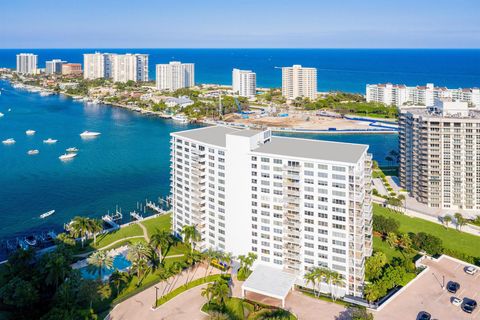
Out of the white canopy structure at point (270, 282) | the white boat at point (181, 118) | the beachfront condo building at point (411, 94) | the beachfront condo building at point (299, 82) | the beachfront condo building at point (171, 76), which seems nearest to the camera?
the white canopy structure at point (270, 282)

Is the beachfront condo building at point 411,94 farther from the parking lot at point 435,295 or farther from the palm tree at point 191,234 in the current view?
the palm tree at point 191,234

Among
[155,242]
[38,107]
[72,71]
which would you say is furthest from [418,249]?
[72,71]

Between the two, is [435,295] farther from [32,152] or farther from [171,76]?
[171,76]

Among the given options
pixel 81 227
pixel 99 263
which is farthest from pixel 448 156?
pixel 81 227

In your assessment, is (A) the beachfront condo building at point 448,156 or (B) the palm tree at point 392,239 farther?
(A) the beachfront condo building at point 448,156

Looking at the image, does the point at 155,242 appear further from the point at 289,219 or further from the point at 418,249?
the point at 418,249

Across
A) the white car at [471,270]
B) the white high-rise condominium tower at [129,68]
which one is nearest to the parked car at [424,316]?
the white car at [471,270]

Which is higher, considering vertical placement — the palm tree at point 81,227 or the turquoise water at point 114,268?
the palm tree at point 81,227
